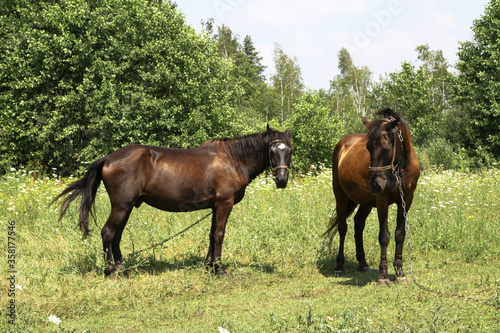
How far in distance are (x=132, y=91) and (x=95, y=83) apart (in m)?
2.31

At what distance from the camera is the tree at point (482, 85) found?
2589cm

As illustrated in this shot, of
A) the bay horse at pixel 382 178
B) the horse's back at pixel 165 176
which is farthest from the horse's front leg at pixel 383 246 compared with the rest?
the horse's back at pixel 165 176

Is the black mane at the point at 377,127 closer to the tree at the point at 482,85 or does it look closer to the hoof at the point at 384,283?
the hoof at the point at 384,283

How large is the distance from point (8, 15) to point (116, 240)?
2227cm

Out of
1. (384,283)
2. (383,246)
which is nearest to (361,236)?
(383,246)

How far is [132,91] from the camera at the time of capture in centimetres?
2167

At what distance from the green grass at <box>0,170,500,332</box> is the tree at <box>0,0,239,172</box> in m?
9.61

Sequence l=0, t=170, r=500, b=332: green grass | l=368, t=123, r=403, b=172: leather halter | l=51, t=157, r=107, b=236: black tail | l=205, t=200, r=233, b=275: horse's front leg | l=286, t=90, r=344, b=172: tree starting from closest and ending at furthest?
1. l=0, t=170, r=500, b=332: green grass
2. l=368, t=123, r=403, b=172: leather halter
3. l=51, t=157, r=107, b=236: black tail
4. l=205, t=200, r=233, b=275: horse's front leg
5. l=286, t=90, r=344, b=172: tree

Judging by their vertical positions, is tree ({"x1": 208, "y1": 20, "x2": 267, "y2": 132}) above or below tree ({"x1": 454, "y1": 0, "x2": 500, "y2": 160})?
above

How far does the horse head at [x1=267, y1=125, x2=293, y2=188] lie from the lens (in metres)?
6.42

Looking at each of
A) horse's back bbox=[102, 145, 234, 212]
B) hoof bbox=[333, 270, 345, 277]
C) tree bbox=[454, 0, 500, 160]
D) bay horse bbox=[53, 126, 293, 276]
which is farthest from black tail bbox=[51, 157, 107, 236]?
tree bbox=[454, 0, 500, 160]

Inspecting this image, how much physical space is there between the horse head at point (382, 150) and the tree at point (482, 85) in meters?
23.1

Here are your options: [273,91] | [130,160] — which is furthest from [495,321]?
[273,91]

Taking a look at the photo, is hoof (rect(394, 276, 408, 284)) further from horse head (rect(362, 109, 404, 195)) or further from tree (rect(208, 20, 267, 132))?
tree (rect(208, 20, 267, 132))
